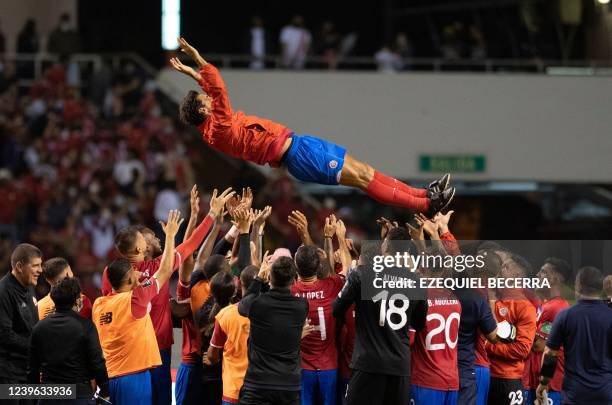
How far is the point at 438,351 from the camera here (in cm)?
802

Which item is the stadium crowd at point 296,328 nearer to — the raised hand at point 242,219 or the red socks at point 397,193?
the raised hand at point 242,219

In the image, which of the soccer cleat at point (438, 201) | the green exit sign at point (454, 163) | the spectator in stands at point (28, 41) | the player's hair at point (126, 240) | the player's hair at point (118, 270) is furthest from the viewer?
the green exit sign at point (454, 163)

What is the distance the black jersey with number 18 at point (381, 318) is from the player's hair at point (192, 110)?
2383 mm

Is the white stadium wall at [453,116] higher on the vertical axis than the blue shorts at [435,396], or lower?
higher

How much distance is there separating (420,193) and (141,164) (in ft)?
32.7

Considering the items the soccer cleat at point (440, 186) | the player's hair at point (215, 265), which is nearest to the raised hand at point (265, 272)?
the player's hair at point (215, 265)

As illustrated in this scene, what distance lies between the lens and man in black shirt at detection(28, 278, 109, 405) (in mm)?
7352

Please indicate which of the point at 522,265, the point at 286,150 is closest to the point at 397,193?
the point at 286,150

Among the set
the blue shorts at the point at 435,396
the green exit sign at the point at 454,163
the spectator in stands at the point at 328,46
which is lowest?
the blue shorts at the point at 435,396

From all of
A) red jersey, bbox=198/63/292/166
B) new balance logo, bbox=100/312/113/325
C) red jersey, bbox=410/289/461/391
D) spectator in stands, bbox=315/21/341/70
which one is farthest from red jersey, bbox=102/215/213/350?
spectator in stands, bbox=315/21/341/70

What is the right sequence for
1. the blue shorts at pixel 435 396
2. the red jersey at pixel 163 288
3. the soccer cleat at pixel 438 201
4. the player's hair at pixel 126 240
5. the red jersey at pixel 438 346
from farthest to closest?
the soccer cleat at pixel 438 201, the red jersey at pixel 163 288, the player's hair at pixel 126 240, the blue shorts at pixel 435 396, the red jersey at pixel 438 346

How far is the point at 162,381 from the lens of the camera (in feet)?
28.3

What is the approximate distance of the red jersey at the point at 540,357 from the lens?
28.6 feet

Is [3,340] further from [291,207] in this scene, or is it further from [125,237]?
[291,207]
